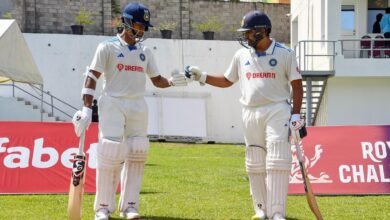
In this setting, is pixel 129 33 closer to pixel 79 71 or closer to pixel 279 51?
pixel 279 51

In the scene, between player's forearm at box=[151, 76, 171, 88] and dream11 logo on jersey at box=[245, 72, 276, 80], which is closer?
dream11 logo on jersey at box=[245, 72, 276, 80]

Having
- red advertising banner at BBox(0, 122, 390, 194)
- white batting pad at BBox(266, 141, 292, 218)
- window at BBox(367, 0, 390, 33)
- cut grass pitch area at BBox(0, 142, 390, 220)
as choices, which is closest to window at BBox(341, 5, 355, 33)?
window at BBox(367, 0, 390, 33)

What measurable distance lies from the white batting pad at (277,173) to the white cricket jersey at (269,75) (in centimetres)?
53

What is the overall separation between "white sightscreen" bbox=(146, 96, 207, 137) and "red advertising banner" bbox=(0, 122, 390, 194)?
19368mm

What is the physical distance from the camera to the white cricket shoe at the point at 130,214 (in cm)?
793

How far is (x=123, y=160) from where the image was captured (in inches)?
313

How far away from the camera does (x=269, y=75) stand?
760 cm

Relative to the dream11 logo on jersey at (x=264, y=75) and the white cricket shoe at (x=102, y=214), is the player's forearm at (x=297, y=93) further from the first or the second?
the white cricket shoe at (x=102, y=214)

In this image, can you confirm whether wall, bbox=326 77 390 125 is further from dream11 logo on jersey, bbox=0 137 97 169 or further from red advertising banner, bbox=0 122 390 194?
dream11 logo on jersey, bbox=0 137 97 169

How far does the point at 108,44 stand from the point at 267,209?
257cm

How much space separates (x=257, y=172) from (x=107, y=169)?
167cm

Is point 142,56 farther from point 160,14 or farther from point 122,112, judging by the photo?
point 160,14

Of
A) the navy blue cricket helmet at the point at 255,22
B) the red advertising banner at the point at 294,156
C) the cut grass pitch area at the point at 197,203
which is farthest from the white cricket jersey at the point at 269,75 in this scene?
the red advertising banner at the point at 294,156

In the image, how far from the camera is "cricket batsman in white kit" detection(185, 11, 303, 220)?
7422 millimetres
